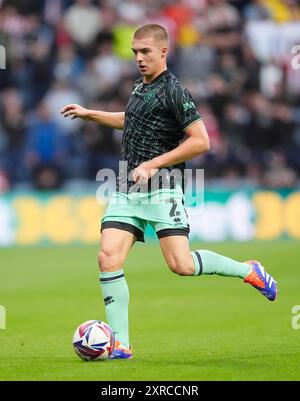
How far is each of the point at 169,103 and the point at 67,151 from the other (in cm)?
1235

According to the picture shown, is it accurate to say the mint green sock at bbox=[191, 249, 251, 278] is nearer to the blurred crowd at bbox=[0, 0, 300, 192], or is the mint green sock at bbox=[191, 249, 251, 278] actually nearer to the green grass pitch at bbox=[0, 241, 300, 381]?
the green grass pitch at bbox=[0, 241, 300, 381]

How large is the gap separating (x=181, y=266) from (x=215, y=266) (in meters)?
0.39

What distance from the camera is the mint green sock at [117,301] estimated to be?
25.9 ft

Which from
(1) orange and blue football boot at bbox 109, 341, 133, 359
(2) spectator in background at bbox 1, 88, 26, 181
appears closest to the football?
(1) orange and blue football boot at bbox 109, 341, 133, 359

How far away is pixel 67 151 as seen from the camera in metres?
20.2

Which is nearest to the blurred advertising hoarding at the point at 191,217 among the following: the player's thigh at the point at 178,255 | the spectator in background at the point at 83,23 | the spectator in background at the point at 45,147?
the spectator in background at the point at 45,147

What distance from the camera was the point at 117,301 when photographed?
26.0 ft

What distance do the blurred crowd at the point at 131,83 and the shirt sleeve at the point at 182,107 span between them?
39.1 feet
